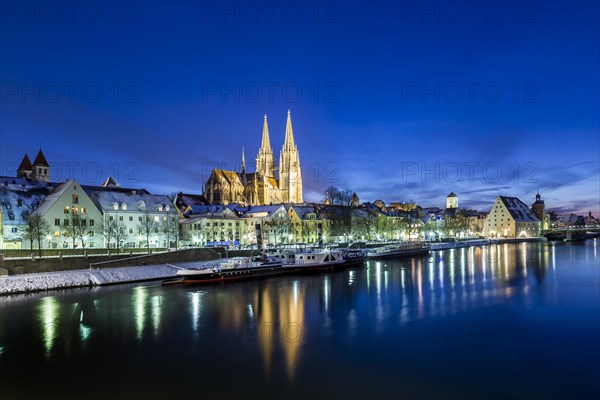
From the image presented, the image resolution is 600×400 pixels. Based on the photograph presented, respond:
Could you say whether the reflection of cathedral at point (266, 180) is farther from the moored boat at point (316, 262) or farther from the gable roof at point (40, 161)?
the moored boat at point (316, 262)

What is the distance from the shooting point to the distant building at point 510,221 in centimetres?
15562

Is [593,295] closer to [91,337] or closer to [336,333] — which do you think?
[336,333]

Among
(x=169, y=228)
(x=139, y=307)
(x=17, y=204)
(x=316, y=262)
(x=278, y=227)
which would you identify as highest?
(x=17, y=204)

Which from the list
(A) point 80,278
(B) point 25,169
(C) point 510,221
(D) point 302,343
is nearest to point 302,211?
(B) point 25,169

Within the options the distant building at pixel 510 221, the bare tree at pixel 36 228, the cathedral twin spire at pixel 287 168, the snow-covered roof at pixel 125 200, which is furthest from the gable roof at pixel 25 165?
the distant building at pixel 510 221

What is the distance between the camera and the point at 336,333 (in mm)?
25656

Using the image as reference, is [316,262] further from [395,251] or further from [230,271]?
[395,251]

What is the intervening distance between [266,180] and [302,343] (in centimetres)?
13544

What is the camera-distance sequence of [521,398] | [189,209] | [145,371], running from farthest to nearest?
[189,209] < [145,371] < [521,398]

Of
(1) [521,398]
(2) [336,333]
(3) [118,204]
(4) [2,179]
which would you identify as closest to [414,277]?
(2) [336,333]

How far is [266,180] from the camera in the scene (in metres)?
158

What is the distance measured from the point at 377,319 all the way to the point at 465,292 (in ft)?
47.6

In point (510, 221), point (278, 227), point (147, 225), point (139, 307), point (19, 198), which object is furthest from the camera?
→ point (510, 221)

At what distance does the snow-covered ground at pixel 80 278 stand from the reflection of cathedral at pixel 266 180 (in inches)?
3395
